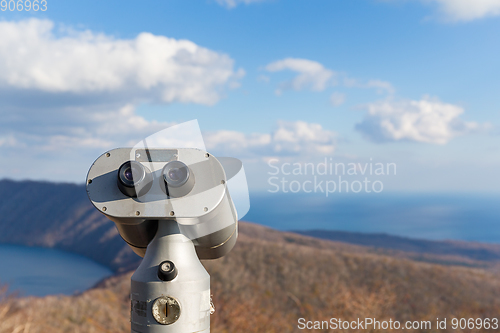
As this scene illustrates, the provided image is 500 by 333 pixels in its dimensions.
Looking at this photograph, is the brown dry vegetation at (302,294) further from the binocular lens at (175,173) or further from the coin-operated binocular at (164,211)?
the binocular lens at (175,173)

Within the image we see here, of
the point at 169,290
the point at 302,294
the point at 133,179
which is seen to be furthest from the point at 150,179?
the point at 302,294

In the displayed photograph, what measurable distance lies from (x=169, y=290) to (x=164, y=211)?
407 millimetres

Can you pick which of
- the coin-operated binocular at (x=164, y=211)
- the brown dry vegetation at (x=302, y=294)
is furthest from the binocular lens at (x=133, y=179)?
the brown dry vegetation at (x=302, y=294)

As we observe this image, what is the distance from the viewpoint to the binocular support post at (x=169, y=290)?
1.84 m

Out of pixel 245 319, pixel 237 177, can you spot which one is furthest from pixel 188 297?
pixel 245 319

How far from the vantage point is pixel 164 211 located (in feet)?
6.14

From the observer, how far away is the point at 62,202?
113 feet

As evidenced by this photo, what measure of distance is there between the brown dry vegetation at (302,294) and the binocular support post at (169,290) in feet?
26.2

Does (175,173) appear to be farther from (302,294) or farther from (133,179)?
(302,294)

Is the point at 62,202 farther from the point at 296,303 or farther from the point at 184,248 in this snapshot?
the point at 184,248

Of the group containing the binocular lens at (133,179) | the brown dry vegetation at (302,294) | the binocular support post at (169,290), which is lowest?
the brown dry vegetation at (302,294)

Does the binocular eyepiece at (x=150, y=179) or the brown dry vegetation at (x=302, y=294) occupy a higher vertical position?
the binocular eyepiece at (x=150, y=179)

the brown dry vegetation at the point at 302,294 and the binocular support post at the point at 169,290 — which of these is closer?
the binocular support post at the point at 169,290

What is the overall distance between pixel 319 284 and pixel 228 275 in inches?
131
